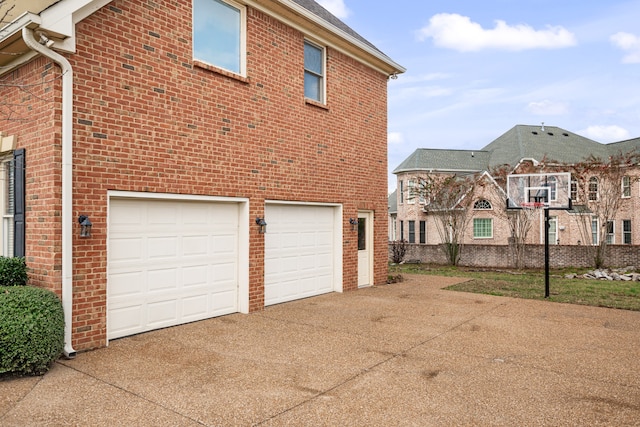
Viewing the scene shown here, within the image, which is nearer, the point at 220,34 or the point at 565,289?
the point at 220,34

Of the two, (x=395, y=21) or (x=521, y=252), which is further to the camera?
(x=521, y=252)

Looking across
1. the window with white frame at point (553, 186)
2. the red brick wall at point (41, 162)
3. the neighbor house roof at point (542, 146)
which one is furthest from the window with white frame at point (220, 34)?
the neighbor house roof at point (542, 146)

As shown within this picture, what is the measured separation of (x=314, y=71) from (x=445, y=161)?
2380 cm

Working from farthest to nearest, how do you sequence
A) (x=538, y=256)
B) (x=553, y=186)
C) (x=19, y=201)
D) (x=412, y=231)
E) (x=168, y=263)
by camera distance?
(x=412, y=231), (x=538, y=256), (x=553, y=186), (x=168, y=263), (x=19, y=201)

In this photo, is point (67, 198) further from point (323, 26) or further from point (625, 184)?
point (625, 184)

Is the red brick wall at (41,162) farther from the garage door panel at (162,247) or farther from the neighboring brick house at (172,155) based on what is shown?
the garage door panel at (162,247)

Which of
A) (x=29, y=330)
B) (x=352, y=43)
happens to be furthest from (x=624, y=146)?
(x=29, y=330)

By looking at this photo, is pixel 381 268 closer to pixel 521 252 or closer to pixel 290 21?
pixel 290 21

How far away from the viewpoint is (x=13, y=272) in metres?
5.95

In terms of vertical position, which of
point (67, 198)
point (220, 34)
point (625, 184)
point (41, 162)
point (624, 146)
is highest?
point (624, 146)

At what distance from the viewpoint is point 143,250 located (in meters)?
6.90

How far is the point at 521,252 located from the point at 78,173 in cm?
1733

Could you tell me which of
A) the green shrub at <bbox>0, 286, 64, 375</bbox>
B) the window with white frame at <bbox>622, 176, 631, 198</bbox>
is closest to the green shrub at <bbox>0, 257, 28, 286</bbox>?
the green shrub at <bbox>0, 286, 64, 375</bbox>

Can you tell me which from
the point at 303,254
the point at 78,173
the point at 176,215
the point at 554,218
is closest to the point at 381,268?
the point at 303,254
